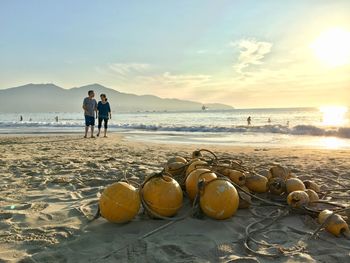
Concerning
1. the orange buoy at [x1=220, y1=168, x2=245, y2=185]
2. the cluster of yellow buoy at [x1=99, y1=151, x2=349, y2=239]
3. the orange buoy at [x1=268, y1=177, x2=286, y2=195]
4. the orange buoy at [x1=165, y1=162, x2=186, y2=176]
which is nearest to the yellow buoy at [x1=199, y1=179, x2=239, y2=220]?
→ the cluster of yellow buoy at [x1=99, y1=151, x2=349, y2=239]

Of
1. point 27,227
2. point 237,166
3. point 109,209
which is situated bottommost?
point 27,227

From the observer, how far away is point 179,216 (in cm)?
384

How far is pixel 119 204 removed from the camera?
3.57 meters

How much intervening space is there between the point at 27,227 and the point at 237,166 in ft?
8.77

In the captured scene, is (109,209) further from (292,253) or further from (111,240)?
(292,253)

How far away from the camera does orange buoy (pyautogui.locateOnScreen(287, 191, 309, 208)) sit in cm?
394

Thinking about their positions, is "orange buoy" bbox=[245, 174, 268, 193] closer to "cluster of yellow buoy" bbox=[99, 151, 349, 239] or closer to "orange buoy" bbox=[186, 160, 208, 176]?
"cluster of yellow buoy" bbox=[99, 151, 349, 239]

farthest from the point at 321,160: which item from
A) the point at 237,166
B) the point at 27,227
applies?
the point at 27,227

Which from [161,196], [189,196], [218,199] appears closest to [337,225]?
[218,199]

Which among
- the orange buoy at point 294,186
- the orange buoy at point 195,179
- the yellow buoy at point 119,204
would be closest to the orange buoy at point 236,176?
the orange buoy at point 195,179

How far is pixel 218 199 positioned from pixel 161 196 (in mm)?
587

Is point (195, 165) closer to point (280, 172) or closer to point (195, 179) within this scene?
point (195, 179)

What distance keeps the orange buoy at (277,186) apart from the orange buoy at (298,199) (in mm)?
333

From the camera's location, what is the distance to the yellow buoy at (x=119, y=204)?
357cm
